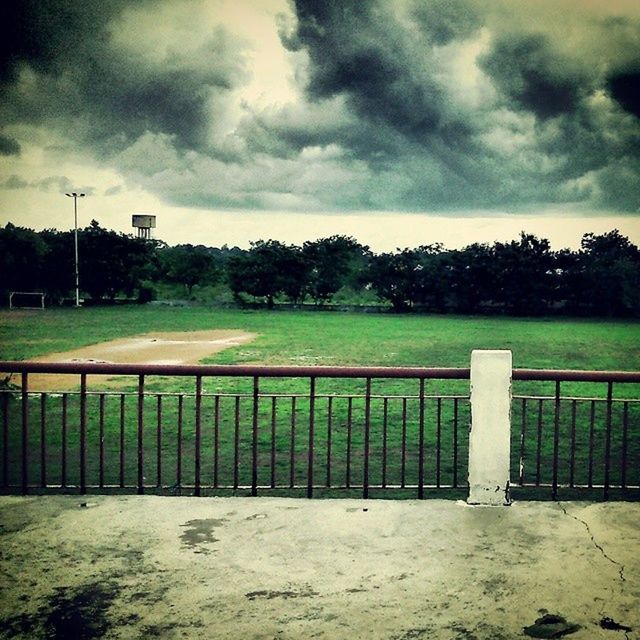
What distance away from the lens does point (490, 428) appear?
198 inches

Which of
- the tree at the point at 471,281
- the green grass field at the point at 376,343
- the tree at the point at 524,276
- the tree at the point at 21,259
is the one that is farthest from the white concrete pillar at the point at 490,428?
the tree at the point at 21,259

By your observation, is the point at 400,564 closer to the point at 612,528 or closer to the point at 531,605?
the point at 531,605

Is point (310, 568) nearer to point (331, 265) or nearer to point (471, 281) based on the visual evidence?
point (471, 281)

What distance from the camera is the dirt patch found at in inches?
597

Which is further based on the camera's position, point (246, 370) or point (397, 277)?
point (397, 277)

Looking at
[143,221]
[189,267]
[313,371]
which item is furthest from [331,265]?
[313,371]

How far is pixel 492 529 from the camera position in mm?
4594

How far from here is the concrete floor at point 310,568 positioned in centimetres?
333

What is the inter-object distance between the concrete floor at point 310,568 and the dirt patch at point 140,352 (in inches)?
409

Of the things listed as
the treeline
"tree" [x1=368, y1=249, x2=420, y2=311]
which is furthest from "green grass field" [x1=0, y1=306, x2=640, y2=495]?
"tree" [x1=368, y1=249, x2=420, y2=311]

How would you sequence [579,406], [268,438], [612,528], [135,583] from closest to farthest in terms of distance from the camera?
[135,583], [612,528], [268,438], [579,406]

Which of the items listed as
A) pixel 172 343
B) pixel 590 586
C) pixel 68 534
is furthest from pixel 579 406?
pixel 172 343

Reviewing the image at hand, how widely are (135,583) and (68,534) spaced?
0.94m

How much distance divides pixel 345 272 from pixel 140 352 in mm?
44759
